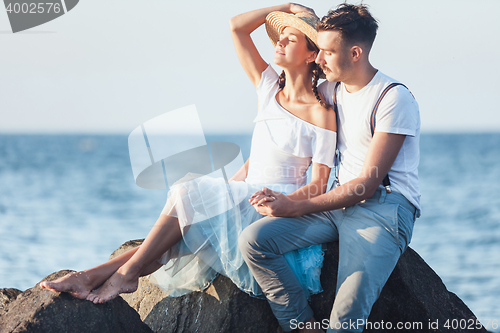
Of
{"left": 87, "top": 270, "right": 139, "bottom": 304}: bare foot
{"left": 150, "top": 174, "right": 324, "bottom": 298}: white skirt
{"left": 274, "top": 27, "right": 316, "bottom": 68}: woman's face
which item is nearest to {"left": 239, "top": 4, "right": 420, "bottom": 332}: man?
{"left": 150, "top": 174, "right": 324, "bottom": 298}: white skirt

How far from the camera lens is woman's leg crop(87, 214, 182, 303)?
289 cm

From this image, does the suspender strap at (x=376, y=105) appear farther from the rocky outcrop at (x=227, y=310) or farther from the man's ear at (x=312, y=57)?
the rocky outcrop at (x=227, y=310)

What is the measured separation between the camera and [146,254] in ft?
9.64

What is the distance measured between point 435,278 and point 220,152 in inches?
74.6

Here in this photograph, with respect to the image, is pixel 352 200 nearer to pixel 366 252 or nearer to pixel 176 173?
pixel 366 252

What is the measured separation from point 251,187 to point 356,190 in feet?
2.49

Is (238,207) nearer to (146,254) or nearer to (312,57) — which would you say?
(146,254)

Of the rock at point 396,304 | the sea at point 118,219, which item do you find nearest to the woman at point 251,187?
the rock at point 396,304

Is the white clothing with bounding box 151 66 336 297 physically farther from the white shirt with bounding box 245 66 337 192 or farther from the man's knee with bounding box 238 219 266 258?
the man's knee with bounding box 238 219 266 258

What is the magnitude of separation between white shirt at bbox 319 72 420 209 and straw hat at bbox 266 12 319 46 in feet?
1.61

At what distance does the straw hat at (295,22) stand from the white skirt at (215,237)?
1245 millimetres

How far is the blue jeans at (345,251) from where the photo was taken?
2730mm

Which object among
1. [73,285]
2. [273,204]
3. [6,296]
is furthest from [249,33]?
[6,296]

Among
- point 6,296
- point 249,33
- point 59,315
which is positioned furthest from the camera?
point 249,33
